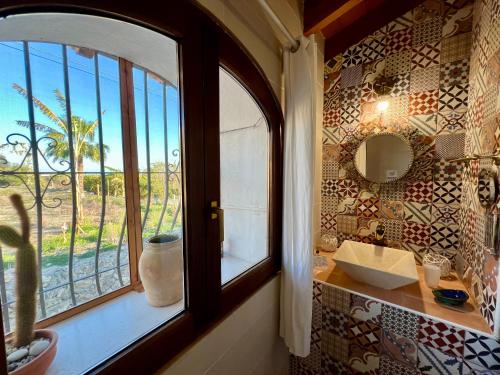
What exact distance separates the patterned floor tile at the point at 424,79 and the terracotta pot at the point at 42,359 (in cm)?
213

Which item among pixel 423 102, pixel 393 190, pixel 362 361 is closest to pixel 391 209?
pixel 393 190

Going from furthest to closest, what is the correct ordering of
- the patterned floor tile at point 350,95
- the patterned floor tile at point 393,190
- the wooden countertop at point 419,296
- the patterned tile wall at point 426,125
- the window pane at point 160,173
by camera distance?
1. the patterned floor tile at point 350,95
2. the patterned floor tile at point 393,190
3. the patterned tile wall at point 426,125
4. the wooden countertop at point 419,296
5. the window pane at point 160,173

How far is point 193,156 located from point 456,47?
177 cm

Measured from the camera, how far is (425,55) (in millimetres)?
1428

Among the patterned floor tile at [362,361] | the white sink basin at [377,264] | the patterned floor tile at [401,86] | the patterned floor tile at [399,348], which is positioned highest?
the patterned floor tile at [401,86]

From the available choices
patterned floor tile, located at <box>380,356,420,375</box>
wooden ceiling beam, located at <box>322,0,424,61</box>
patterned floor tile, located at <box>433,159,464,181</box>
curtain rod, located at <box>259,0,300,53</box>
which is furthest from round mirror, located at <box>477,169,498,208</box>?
wooden ceiling beam, located at <box>322,0,424,61</box>

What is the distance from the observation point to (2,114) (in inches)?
18.5

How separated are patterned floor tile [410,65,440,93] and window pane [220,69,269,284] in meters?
1.11

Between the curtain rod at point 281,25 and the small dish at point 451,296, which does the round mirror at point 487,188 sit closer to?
the small dish at point 451,296

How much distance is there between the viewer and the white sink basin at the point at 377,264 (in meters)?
1.17

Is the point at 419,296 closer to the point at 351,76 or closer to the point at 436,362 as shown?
A: the point at 436,362

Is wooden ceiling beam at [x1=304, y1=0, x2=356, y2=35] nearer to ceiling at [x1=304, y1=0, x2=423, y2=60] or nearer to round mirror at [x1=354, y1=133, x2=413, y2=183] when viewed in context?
ceiling at [x1=304, y1=0, x2=423, y2=60]

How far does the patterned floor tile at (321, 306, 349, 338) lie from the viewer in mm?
1228

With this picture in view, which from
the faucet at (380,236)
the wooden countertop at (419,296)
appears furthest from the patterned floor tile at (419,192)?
the wooden countertop at (419,296)
